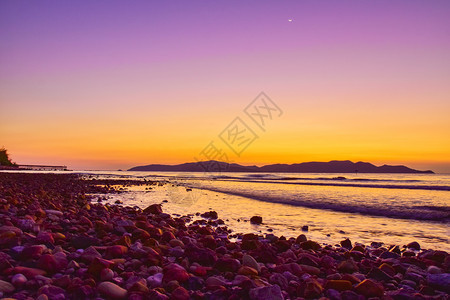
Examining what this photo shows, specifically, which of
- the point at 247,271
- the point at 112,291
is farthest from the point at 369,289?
the point at 112,291

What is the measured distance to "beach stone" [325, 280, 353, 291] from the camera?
3965 millimetres

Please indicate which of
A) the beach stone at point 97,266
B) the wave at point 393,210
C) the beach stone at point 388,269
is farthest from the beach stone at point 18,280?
the wave at point 393,210

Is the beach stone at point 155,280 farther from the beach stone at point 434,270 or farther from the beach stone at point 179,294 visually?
the beach stone at point 434,270

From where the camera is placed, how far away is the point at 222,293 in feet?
11.9

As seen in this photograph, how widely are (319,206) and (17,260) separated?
12365 mm

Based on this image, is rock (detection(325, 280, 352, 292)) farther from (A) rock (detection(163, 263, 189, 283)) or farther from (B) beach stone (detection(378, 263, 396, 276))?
(A) rock (detection(163, 263, 189, 283))

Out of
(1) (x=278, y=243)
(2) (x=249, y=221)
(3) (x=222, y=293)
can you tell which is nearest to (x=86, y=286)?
(3) (x=222, y=293)

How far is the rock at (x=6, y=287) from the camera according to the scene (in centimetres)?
336

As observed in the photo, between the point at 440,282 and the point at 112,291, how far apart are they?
14.4ft

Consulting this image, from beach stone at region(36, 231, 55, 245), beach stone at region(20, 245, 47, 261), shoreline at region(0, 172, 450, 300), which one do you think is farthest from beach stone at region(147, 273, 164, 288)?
beach stone at region(36, 231, 55, 245)

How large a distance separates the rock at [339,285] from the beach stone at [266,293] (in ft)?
2.95

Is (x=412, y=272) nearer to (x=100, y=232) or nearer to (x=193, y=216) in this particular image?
(x=100, y=232)

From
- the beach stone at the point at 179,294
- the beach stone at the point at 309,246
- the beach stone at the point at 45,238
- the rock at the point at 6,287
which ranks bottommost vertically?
the beach stone at the point at 309,246

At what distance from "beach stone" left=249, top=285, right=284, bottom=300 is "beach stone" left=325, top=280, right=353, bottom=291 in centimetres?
90
